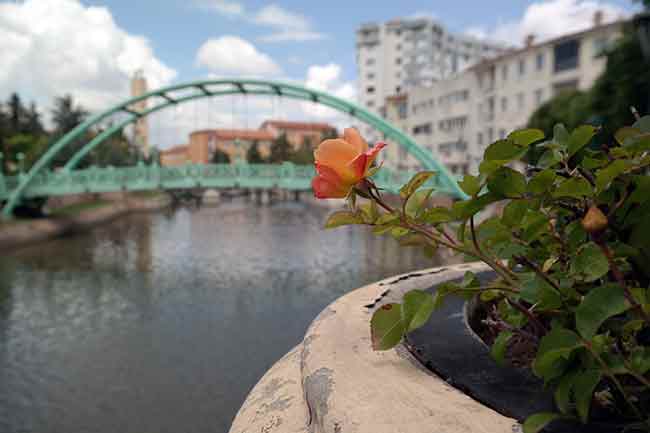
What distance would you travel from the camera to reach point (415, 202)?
114cm

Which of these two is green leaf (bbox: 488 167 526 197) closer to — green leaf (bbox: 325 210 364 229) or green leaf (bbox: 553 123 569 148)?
green leaf (bbox: 553 123 569 148)

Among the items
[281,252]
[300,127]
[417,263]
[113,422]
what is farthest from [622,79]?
[300,127]

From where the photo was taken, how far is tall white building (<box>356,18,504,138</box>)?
59531 mm

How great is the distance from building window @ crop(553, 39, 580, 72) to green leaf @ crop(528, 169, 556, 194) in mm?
28230

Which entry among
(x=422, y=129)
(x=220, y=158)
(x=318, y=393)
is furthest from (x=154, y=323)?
(x=220, y=158)

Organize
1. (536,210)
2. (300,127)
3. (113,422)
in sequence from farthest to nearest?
(300,127)
(113,422)
(536,210)

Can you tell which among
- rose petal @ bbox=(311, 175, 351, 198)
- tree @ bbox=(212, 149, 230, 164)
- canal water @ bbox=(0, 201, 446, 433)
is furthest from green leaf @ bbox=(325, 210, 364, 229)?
tree @ bbox=(212, 149, 230, 164)

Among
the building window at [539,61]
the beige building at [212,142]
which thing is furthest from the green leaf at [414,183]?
the beige building at [212,142]

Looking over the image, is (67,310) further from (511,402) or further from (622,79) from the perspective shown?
(622,79)

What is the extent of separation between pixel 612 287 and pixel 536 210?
24cm

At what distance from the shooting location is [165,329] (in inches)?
316

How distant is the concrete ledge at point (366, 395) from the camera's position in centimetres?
103

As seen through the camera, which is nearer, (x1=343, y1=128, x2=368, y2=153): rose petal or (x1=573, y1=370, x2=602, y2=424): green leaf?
(x1=573, y1=370, x2=602, y2=424): green leaf

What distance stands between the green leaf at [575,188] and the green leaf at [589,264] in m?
0.10
